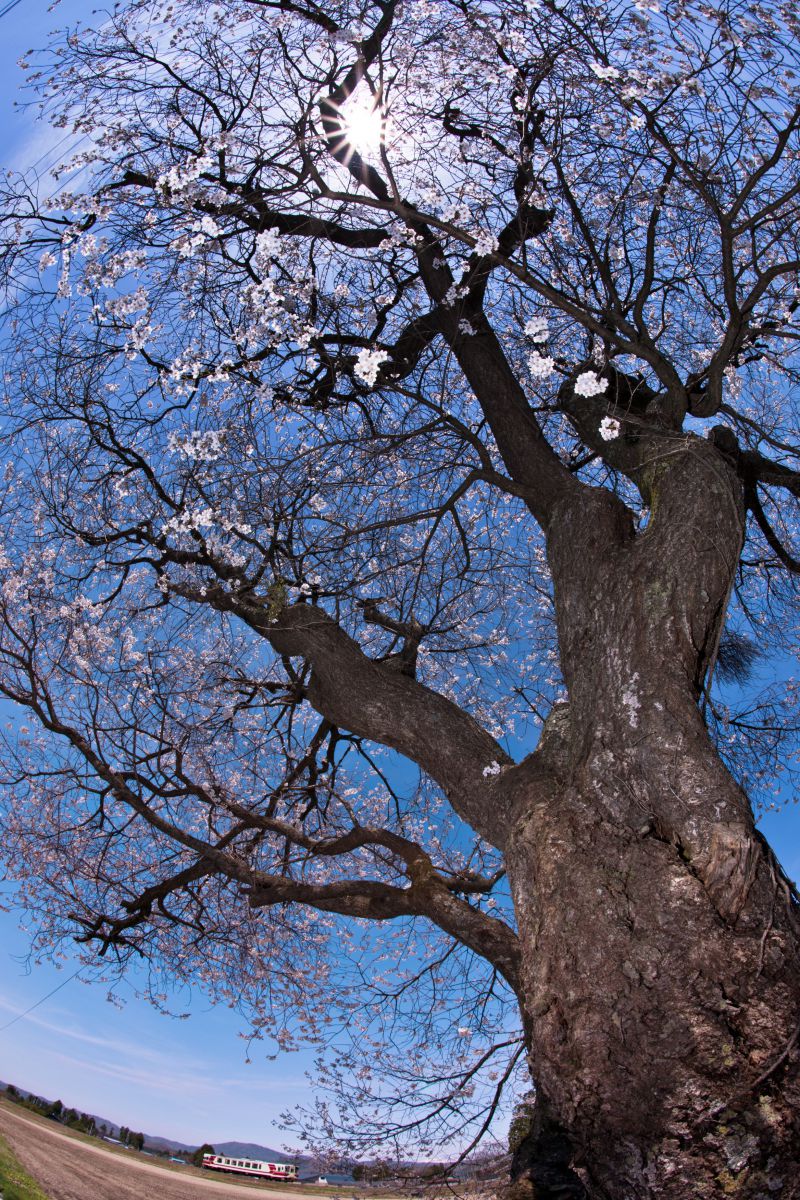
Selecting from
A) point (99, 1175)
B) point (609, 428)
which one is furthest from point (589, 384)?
point (99, 1175)

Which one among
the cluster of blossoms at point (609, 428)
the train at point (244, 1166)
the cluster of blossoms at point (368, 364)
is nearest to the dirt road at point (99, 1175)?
the train at point (244, 1166)

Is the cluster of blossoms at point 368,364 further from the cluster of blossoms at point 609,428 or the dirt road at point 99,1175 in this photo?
the dirt road at point 99,1175

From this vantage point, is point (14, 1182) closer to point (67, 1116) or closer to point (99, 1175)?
point (99, 1175)

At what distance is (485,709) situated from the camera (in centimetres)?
715

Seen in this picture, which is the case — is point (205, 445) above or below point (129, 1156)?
above

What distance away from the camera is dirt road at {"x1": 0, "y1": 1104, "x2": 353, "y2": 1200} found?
5668 mm

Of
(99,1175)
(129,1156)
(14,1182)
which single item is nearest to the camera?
(14,1182)

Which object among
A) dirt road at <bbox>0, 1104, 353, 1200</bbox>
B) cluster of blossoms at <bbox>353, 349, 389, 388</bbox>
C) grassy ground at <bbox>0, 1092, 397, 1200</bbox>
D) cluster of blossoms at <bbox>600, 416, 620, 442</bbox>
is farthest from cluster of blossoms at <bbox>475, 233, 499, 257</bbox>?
dirt road at <bbox>0, 1104, 353, 1200</bbox>

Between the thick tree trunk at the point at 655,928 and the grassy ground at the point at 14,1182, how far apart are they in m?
3.83

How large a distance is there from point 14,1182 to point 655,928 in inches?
195

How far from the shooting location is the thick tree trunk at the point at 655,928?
237cm

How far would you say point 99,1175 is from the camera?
625 centimetres

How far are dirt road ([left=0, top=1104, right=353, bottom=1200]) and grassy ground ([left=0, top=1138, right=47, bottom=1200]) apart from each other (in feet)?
0.43

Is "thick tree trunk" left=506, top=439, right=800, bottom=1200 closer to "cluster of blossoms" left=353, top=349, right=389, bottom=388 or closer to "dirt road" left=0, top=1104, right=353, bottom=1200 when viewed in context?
"cluster of blossoms" left=353, top=349, right=389, bottom=388
